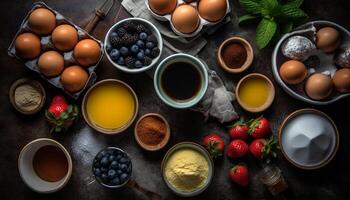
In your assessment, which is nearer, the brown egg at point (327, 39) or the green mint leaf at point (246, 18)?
the brown egg at point (327, 39)

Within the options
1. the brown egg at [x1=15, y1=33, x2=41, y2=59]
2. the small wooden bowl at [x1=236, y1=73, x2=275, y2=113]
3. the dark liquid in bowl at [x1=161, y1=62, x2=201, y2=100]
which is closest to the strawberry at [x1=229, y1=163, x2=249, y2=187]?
the small wooden bowl at [x1=236, y1=73, x2=275, y2=113]

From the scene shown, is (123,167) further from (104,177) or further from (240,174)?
(240,174)

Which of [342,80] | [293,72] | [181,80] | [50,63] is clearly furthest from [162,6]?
[342,80]

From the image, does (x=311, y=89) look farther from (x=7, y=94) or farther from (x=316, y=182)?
(x=7, y=94)

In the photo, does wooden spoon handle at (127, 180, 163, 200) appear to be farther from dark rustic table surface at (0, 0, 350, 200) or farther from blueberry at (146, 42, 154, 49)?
blueberry at (146, 42, 154, 49)

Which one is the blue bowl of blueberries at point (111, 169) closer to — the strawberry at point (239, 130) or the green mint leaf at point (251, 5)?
the strawberry at point (239, 130)

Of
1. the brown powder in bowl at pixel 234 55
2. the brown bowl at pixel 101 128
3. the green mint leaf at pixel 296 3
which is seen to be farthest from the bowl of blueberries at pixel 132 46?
the green mint leaf at pixel 296 3
